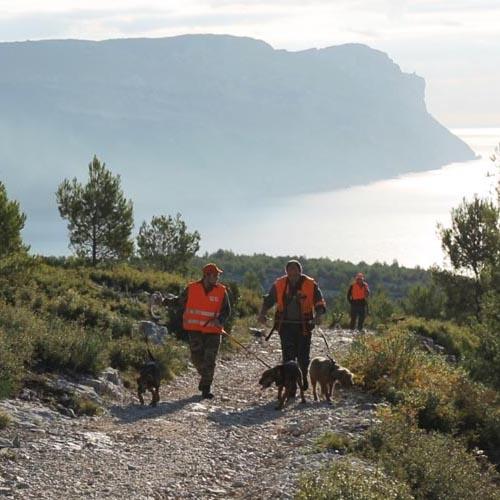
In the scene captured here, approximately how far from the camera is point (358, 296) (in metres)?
25.4

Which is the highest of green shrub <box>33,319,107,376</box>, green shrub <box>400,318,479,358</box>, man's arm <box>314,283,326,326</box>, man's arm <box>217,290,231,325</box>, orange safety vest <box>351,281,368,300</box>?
orange safety vest <box>351,281,368,300</box>

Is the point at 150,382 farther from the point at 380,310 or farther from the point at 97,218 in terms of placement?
the point at 380,310

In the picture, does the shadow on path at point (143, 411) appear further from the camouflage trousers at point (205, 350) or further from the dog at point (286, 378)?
the dog at point (286, 378)

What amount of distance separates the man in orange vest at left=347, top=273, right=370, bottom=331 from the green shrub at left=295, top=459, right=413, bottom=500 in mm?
17374

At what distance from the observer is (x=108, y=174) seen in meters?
39.8

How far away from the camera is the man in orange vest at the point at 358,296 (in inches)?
982

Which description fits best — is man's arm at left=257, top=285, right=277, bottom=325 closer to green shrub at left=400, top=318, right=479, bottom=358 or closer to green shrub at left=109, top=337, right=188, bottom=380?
green shrub at left=109, top=337, right=188, bottom=380

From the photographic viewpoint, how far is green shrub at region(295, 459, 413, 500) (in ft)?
20.8

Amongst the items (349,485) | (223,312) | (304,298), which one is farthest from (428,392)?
(349,485)

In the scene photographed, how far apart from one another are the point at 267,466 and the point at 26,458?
2.48m

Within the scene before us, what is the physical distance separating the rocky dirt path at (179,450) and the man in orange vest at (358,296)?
12549 mm

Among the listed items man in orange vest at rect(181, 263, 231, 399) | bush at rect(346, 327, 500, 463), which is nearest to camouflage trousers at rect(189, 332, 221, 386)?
man in orange vest at rect(181, 263, 231, 399)

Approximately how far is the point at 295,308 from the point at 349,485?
597 centimetres

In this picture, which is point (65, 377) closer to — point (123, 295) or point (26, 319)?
point (26, 319)
